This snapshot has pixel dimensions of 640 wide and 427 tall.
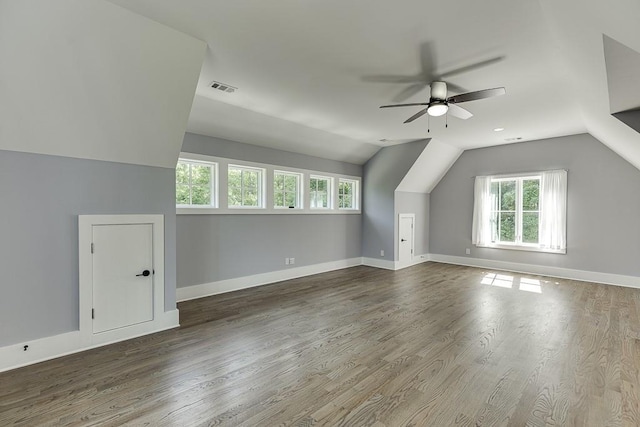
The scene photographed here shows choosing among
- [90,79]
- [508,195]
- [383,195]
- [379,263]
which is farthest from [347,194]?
[90,79]

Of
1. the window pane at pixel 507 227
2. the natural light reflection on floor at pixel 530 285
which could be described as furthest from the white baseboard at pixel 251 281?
the window pane at pixel 507 227

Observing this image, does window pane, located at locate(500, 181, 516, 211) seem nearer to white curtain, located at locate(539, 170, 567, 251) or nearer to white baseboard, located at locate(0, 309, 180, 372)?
white curtain, located at locate(539, 170, 567, 251)

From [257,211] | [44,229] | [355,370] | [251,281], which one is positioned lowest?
[355,370]

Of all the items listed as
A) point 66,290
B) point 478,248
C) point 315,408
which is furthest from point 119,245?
point 478,248

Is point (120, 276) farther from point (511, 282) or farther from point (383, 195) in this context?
point (511, 282)

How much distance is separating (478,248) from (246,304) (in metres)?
5.73

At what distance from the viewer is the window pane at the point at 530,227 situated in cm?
646

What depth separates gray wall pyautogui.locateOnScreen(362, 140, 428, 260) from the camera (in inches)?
263

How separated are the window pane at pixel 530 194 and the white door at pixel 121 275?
723cm

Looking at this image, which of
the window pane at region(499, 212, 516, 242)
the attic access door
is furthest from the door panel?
the attic access door

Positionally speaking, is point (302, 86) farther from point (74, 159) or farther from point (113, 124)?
point (74, 159)

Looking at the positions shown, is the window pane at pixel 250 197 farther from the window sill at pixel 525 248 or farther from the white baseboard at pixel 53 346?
the window sill at pixel 525 248

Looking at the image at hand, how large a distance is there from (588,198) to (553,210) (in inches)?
22.9

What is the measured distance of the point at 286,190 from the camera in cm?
607
